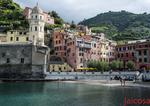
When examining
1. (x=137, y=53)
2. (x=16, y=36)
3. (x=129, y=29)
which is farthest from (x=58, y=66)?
(x=129, y=29)

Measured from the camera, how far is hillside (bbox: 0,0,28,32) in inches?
4109

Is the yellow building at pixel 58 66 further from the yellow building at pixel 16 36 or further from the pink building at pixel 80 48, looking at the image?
the yellow building at pixel 16 36

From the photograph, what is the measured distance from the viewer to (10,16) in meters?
114

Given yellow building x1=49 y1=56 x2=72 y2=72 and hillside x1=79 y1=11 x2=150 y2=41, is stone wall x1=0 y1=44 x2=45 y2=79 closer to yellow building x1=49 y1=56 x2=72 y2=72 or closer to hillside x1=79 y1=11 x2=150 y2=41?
yellow building x1=49 y1=56 x2=72 y2=72

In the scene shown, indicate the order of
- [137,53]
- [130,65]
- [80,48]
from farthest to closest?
[137,53] → [80,48] → [130,65]

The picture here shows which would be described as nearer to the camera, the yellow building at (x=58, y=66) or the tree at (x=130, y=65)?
the tree at (x=130, y=65)

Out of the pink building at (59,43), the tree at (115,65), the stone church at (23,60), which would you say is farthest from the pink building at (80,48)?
the stone church at (23,60)

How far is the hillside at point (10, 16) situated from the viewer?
10438 cm

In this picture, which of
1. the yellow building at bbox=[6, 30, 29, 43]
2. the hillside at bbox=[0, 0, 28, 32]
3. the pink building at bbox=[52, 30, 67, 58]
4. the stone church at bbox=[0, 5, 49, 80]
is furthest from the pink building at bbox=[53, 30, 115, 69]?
the hillside at bbox=[0, 0, 28, 32]

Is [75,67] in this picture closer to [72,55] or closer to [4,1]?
[72,55]

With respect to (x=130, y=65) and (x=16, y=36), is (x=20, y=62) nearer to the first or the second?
(x=16, y=36)

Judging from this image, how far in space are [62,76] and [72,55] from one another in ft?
48.4

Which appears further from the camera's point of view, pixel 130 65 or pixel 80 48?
pixel 80 48

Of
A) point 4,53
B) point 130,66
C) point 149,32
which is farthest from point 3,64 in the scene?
point 149,32
